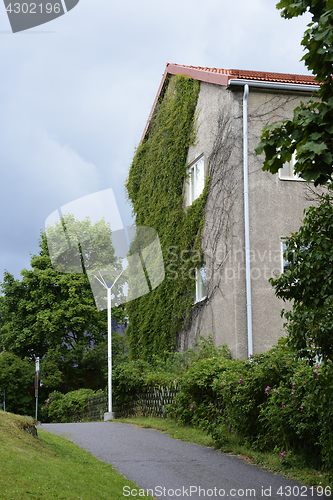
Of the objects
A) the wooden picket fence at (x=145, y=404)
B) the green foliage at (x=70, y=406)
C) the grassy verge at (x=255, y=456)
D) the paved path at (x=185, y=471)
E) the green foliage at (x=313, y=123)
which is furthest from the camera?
the green foliage at (x=70, y=406)

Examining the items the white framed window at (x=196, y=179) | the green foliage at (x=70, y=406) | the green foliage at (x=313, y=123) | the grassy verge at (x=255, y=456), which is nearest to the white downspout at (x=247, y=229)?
the white framed window at (x=196, y=179)

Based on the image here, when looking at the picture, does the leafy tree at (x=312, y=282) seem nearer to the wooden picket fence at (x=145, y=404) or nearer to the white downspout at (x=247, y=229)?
the white downspout at (x=247, y=229)

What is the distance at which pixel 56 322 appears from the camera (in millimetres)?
29938

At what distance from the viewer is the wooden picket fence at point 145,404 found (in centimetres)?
1384

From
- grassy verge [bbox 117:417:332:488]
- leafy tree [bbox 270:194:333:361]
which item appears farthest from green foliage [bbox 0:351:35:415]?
leafy tree [bbox 270:194:333:361]

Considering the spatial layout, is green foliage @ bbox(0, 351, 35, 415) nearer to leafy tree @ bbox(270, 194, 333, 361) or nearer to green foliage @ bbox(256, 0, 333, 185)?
leafy tree @ bbox(270, 194, 333, 361)

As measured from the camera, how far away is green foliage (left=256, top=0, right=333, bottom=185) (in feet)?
12.3

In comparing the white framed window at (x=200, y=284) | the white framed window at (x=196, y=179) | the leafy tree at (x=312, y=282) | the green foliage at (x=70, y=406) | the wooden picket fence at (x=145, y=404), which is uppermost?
the white framed window at (x=196, y=179)

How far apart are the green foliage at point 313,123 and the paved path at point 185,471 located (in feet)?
13.4

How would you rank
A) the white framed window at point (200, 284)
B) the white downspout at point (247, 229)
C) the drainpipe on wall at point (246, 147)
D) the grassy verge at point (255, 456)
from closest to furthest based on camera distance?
the grassy verge at point (255, 456), the white downspout at point (247, 229), the drainpipe on wall at point (246, 147), the white framed window at point (200, 284)

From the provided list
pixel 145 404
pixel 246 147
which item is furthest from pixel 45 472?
pixel 246 147

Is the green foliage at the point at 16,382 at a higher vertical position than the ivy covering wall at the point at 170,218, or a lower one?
lower

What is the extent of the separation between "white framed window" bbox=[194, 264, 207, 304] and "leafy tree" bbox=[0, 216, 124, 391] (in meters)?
15.7

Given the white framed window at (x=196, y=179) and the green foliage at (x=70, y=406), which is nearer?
the white framed window at (x=196, y=179)
